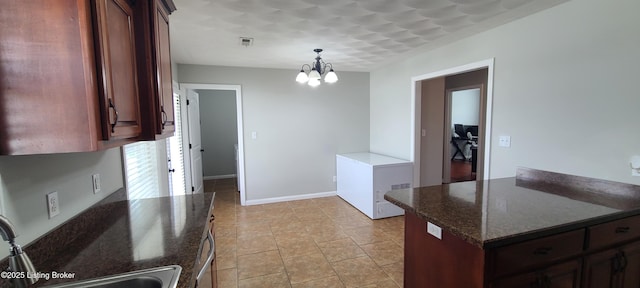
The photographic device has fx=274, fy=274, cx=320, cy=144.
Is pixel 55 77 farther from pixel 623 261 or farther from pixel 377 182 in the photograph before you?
pixel 377 182

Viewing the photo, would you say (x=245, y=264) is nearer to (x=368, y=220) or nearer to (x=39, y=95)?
(x=368, y=220)

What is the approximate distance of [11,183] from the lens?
101 cm

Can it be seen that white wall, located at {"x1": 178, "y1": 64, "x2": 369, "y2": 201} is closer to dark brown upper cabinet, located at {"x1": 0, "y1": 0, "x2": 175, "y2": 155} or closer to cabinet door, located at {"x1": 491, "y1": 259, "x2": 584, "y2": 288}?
dark brown upper cabinet, located at {"x1": 0, "y1": 0, "x2": 175, "y2": 155}

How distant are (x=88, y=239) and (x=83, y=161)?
1.43 ft

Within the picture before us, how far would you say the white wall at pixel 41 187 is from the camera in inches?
39.7

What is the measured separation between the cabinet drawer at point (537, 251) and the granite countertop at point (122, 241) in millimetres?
1303

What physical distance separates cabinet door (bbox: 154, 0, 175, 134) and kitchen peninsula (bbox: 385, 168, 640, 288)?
1.45 m

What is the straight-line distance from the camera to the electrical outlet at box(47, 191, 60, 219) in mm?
1196

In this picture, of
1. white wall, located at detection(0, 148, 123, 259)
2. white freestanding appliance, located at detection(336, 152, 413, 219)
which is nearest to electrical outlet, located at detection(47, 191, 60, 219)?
white wall, located at detection(0, 148, 123, 259)

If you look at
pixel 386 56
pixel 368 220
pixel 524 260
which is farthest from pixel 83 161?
pixel 386 56

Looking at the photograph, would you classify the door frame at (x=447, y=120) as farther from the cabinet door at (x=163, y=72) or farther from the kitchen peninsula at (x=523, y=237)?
the cabinet door at (x=163, y=72)

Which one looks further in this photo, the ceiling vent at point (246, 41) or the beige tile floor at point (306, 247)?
the ceiling vent at point (246, 41)

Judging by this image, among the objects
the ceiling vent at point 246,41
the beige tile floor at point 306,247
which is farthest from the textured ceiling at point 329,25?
the beige tile floor at point 306,247

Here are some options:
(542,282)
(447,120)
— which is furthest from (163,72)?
(447,120)
